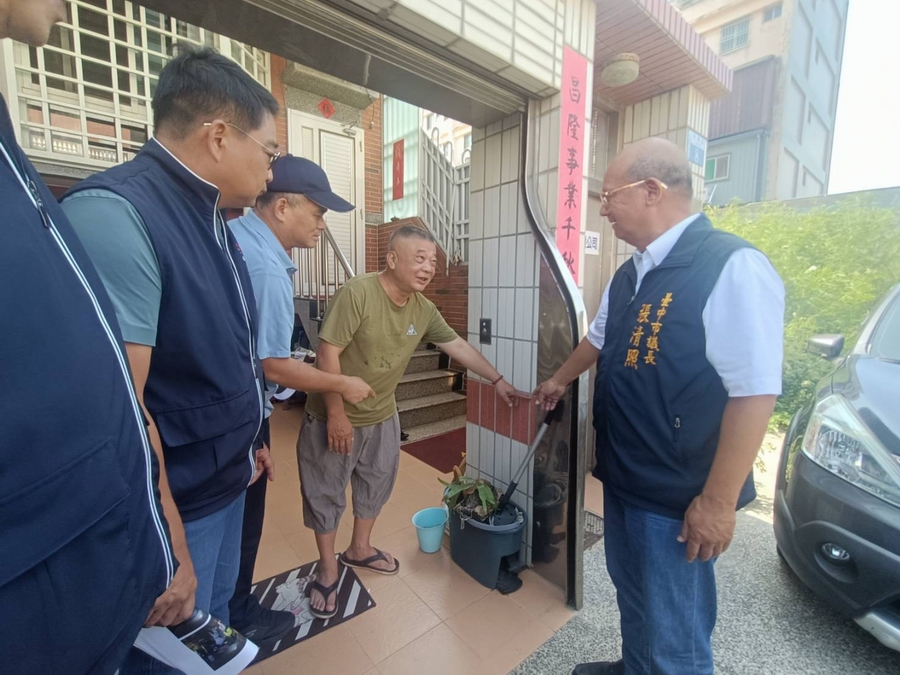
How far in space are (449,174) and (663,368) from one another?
Result: 181 inches

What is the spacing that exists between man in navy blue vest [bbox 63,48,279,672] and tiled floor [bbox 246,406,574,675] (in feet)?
2.81

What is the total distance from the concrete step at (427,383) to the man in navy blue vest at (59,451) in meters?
3.48

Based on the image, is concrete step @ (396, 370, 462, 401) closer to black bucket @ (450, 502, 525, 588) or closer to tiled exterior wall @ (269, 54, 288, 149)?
black bucket @ (450, 502, 525, 588)

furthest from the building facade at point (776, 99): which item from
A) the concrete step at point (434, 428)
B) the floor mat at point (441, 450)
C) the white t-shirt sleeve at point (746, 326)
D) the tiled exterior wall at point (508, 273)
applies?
the white t-shirt sleeve at point (746, 326)

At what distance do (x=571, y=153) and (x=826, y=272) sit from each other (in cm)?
400

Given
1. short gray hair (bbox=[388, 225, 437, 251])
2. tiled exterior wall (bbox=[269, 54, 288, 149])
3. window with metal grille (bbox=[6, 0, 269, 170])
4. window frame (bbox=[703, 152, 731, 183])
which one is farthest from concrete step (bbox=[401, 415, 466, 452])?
window frame (bbox=[703, 152, 731, 183])

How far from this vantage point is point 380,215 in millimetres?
6164

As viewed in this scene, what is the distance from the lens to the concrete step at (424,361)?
15.0ft

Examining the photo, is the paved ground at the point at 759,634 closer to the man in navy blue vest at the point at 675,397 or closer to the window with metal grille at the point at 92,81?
the man in navy blue vest at the point at 675,397

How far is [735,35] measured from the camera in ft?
36.6

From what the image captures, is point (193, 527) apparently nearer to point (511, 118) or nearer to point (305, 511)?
point (305, 511)

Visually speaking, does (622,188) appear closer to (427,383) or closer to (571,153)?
(571,153)

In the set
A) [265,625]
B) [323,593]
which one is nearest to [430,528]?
[323,593]

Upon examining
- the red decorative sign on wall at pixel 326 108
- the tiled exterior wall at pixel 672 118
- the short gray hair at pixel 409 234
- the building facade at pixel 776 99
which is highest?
the building facade at pixel 776 99
